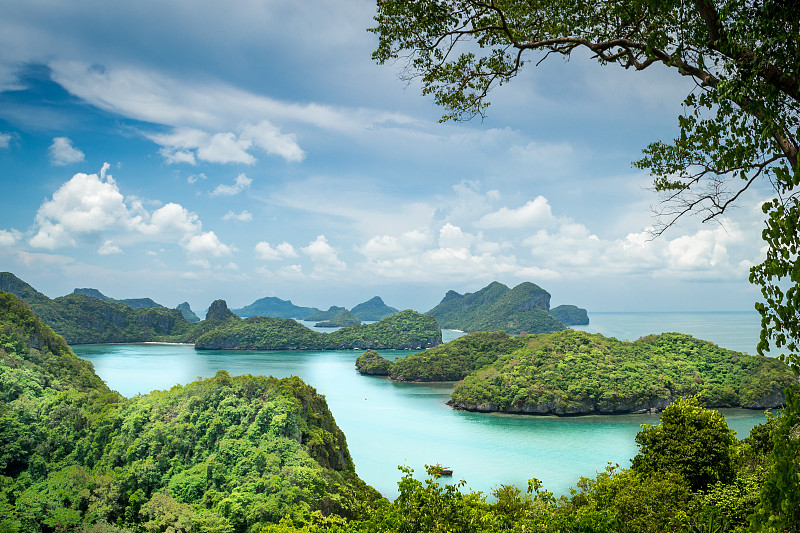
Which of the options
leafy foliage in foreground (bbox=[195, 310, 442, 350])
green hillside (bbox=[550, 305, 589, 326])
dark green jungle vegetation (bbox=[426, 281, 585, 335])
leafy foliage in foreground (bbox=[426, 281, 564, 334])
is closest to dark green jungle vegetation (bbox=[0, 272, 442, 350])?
leafy foliage in foreground (bbox=[195, 310, 442, 350])

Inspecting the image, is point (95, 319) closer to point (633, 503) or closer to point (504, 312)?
point (504, 312)

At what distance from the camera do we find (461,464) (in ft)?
100

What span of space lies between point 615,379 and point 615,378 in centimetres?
10

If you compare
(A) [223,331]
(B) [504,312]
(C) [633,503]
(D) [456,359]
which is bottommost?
(D) [456,359]

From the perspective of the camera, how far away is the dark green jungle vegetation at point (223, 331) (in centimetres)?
9825

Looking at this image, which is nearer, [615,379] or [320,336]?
[615,379]

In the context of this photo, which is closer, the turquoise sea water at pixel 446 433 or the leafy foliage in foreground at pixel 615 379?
the turquoise sea water at pixel 446 433

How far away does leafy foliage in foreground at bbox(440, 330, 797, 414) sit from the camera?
45.1 meters

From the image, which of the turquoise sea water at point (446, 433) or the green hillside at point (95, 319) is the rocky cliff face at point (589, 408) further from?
the green hillside at point (95, 319)

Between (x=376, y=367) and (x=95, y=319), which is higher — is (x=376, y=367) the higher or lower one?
the lower one

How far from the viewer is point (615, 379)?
47.2 metres

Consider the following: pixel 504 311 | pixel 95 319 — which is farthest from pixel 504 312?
pixel 95 319

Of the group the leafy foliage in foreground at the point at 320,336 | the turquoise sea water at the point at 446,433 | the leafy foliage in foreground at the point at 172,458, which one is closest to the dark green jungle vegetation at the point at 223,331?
the leafy foliage in foreground at the point at 320,336

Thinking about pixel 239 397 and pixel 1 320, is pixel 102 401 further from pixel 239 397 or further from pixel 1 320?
pixel 1 320
